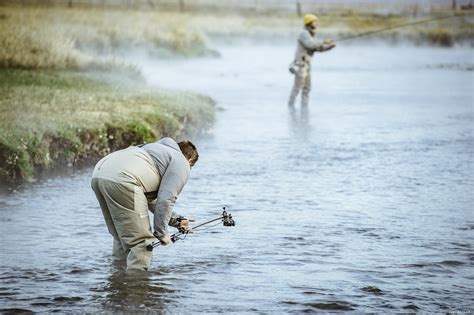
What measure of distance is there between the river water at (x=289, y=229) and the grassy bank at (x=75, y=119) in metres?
0.47

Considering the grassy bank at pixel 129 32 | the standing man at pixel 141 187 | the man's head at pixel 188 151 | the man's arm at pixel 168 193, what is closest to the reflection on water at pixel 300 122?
the grassy bank at pixel 129 32

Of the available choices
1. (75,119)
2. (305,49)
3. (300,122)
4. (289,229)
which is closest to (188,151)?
(289,229)

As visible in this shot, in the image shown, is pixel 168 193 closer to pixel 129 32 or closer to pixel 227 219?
pixel 227 219

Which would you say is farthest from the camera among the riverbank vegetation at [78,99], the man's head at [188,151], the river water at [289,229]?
the riverbank vegetation at [78,99]

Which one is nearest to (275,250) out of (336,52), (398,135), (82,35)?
(398,135)

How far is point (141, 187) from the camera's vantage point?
8.35 metres

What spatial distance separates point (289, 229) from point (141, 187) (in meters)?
2.97

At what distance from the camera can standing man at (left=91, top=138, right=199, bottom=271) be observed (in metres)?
8.23

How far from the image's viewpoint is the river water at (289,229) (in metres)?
8.44

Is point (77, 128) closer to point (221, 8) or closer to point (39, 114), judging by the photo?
point (39, 114)

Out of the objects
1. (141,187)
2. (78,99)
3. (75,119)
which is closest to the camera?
(141,187)

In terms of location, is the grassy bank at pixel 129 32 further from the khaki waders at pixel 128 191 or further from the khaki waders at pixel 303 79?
the khaki waders at pixel 128 191

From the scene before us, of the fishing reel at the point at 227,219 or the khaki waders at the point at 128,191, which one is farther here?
the fishing reel at the point at 227,219

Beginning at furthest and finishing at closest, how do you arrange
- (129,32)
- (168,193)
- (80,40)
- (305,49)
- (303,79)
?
1. (129,32)
2. (80,40)
3. (303,79)
4. (305,49)
5. (168,193)
